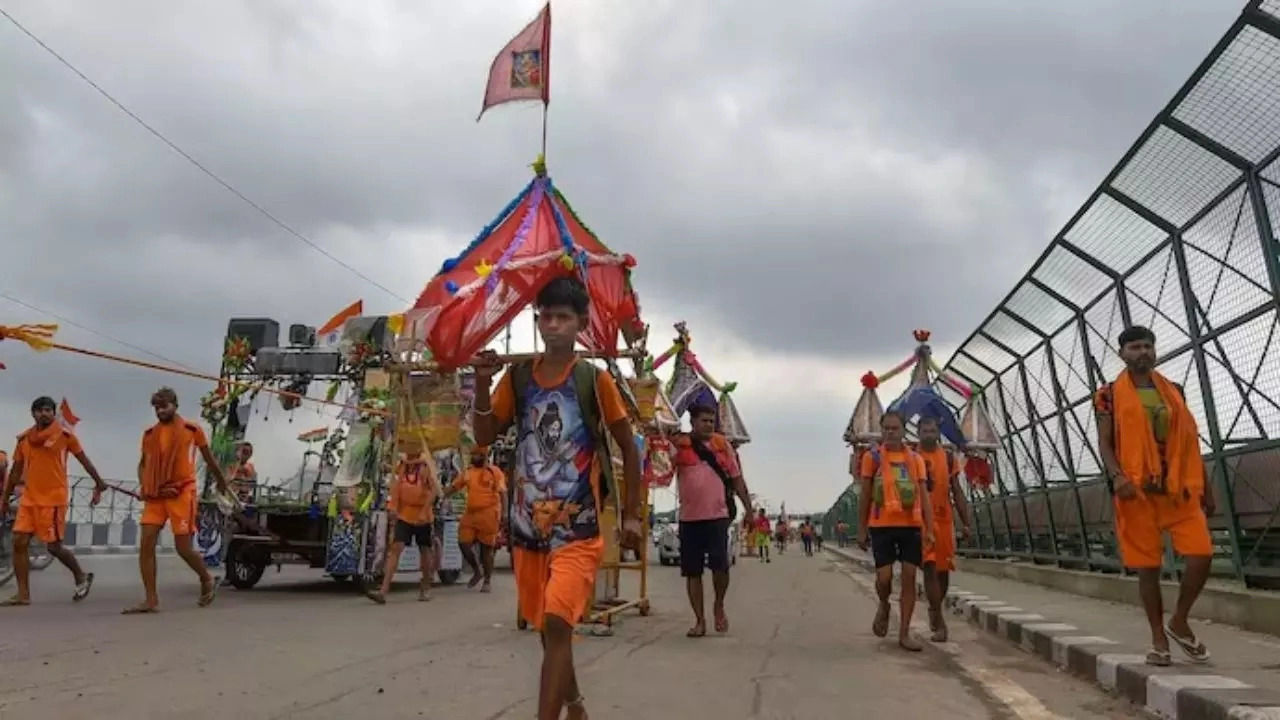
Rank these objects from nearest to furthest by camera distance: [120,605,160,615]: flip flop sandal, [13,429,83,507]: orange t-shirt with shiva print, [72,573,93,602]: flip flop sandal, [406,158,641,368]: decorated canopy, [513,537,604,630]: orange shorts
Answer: [513,537,604,630]: orange shorts
[120,605,160,615]: flip flop sandal
[406,158,641,368]: decorated canopy
[13,429,83,507]: orange t-shirt with shiva print
[72,573,93,602]: flip flop sandal

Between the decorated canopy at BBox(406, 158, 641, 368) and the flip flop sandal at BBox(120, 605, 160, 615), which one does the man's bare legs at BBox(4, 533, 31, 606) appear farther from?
the decorated canopy at BBox(406, 158, 641, 368)

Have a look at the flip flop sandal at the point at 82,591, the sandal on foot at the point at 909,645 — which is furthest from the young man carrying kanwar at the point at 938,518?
the flip flop sandal at the point at 82,591

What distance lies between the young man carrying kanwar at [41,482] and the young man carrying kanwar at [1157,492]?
8.27 m

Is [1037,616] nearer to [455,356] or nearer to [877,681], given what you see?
[877,681]

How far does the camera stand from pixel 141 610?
761 cm

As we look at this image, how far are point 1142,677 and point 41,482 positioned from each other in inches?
343

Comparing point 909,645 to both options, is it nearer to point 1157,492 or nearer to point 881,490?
point 881,490

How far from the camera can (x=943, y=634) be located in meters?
7.24

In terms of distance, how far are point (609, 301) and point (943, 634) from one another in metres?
3.93

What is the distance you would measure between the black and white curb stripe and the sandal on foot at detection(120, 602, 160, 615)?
6.93 m

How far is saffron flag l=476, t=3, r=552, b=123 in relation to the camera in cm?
874

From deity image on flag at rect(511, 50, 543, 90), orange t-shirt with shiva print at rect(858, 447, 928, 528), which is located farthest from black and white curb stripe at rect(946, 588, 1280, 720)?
deity image on flag at rect(511, 50, 543, 90)

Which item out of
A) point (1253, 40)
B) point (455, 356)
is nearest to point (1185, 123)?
point (1253, 40)

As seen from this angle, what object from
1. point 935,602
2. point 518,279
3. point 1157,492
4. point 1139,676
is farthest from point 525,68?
point 1139,676
